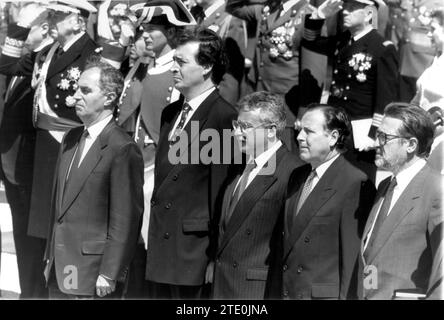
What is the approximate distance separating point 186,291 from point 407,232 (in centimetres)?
153

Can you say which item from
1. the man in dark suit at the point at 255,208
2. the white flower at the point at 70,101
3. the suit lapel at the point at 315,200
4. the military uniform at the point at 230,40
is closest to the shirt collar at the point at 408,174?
the suit lapel at the point at 315,200

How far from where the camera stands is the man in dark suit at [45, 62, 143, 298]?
272 inches

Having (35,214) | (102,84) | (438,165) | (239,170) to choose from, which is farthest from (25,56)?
(438,165)

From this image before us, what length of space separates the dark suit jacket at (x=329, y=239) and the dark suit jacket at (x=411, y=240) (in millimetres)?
146

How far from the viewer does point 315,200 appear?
6.59m

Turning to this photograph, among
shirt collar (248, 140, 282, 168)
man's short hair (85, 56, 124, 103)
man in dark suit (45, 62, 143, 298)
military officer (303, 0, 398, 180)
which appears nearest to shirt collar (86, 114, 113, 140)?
man in dark suit (45, 62, 143, 298)

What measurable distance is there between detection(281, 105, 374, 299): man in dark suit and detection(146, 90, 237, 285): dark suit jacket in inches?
25.2

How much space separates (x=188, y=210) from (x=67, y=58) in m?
2.05

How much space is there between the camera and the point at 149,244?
7.30m

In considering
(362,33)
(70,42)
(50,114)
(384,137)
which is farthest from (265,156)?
(70,42)

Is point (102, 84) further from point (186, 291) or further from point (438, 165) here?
point (438, 165)

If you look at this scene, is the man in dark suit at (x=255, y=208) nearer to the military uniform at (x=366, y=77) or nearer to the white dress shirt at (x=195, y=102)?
the white dress shirt at (x=195, y=102)

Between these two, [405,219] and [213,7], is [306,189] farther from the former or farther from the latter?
[213,7]

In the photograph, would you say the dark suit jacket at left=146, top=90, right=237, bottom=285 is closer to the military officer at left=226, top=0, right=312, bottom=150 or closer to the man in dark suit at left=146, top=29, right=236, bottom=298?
the man in dark suit at left=146, top=29, right=236, bottom=298
